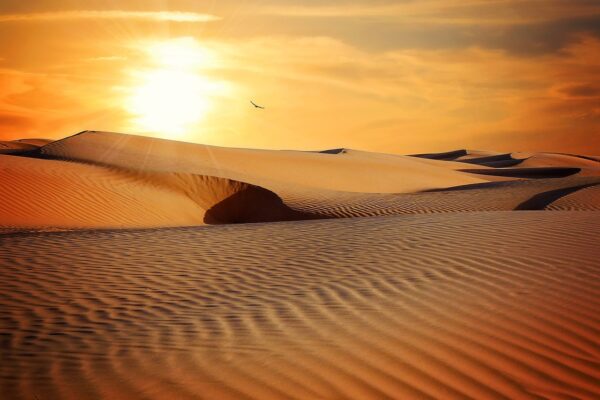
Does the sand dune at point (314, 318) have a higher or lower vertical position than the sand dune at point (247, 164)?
lower

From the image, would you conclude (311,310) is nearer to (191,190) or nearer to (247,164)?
(191,190)

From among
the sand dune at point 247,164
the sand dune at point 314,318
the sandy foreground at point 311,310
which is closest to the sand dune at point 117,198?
the sand dune at point 247,164

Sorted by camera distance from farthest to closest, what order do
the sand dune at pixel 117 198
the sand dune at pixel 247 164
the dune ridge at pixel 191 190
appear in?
the sand dune at pixel 247 164 → the dune ridge at pixel 191 190 → the sand dune at pixel 117 198

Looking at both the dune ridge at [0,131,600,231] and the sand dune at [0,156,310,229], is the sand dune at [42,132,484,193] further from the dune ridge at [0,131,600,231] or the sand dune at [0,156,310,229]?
the sand dune at [0,156,310,229]

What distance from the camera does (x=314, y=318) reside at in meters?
5.20

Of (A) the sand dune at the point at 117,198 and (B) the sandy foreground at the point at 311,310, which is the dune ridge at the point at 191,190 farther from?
(B) the sandy foreground at the point at 311,310

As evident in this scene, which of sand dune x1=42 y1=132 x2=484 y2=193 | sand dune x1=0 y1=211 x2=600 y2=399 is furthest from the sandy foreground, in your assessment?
sand dune x1=42 y1=132 x2=484 y2=193

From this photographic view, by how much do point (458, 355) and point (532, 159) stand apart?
57819mm

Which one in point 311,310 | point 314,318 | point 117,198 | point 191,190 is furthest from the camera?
point 191,190

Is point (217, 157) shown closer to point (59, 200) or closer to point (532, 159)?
point (59, 200)

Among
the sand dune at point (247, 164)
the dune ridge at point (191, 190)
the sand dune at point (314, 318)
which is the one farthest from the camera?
the sand dune at point (247, 164)

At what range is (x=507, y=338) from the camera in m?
4.54

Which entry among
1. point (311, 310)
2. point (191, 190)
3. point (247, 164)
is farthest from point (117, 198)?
point (311, 310)

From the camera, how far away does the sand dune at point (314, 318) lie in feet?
13.0
